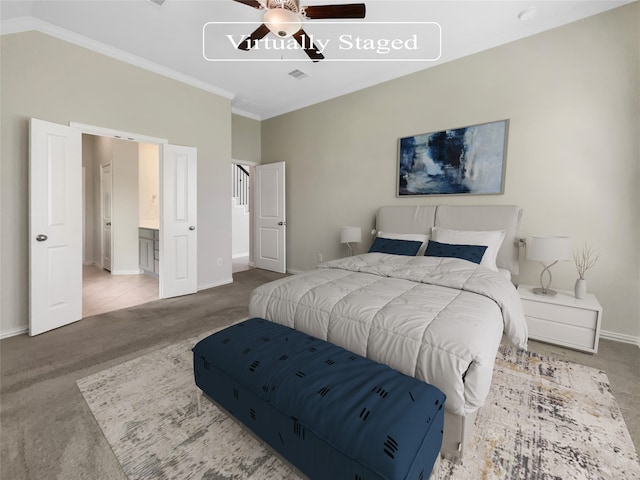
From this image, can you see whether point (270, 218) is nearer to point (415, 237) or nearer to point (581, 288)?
point (415, 237)

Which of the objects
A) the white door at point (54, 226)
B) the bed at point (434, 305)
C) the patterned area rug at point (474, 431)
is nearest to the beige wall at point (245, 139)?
the white door at point (54, 226)

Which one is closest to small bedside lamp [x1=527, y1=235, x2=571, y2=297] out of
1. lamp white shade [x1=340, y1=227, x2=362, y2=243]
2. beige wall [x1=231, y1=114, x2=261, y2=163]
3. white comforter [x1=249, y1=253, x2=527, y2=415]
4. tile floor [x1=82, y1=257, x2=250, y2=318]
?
white comforter [x1=249, y1=253, x2=527, y2=415]

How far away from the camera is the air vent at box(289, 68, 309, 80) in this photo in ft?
12.9

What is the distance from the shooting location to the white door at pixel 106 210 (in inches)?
214

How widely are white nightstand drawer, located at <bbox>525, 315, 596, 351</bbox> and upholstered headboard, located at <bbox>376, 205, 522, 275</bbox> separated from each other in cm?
60

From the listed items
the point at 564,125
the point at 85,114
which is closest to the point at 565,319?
the point at 564,125

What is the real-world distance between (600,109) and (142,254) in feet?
22.1

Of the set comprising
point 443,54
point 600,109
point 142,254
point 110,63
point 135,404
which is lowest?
point 135,404

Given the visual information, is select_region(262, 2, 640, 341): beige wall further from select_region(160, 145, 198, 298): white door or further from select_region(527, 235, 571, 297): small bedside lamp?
select_region(160, 145, 198, 298): white door

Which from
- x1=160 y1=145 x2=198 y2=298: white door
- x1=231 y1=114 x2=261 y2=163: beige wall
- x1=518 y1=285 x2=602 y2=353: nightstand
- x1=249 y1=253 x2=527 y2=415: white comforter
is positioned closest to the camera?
x1=249 y1=253 x2=527 y2=415: white comforter

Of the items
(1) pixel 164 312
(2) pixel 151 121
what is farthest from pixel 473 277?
(2) pixel 151 121

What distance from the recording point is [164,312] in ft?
11.2

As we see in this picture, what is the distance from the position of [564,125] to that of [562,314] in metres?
1.84

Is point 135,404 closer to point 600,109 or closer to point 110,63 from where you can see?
point 110,63
